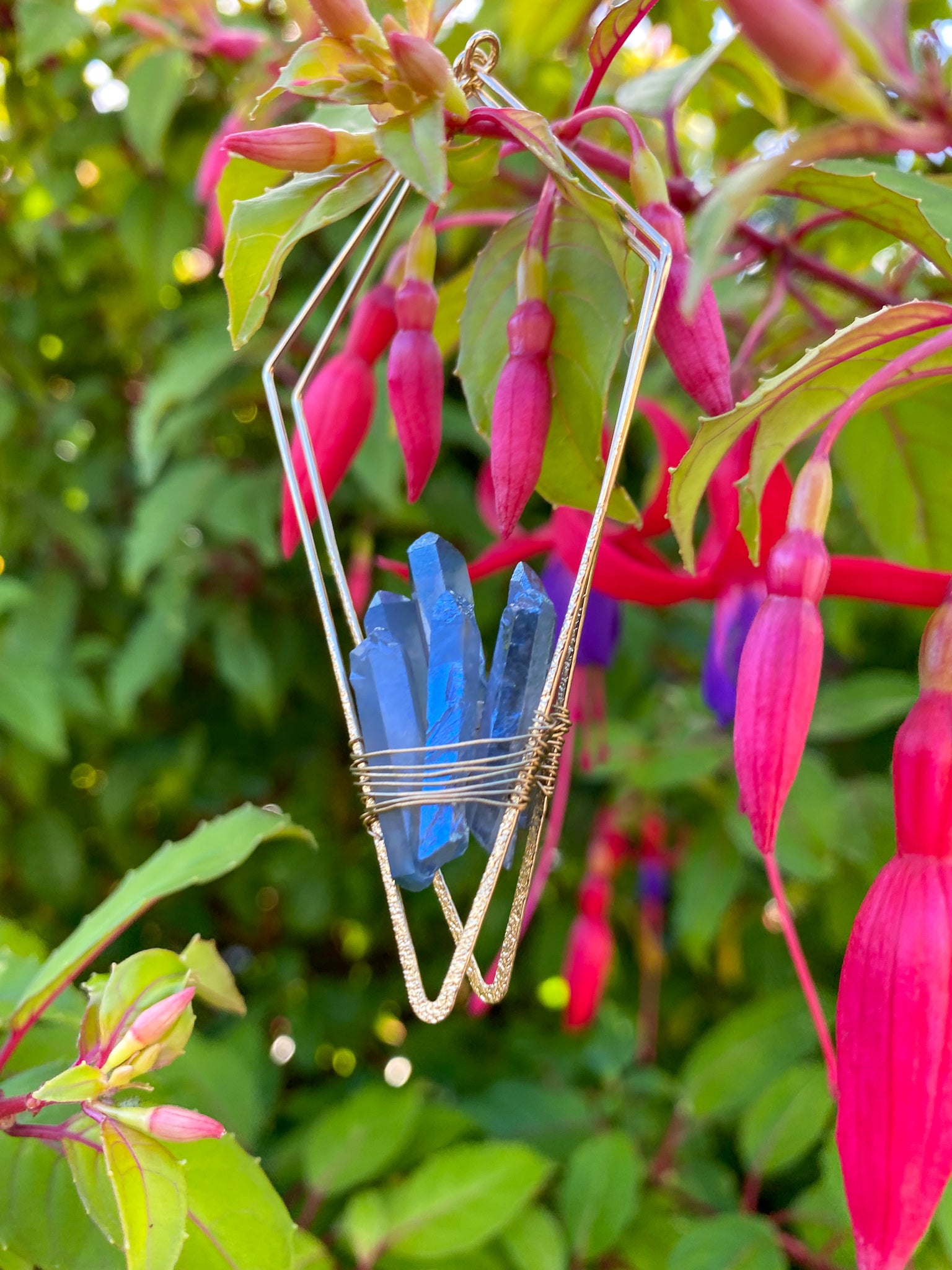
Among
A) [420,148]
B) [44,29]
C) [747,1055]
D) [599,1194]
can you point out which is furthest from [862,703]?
[44,29]

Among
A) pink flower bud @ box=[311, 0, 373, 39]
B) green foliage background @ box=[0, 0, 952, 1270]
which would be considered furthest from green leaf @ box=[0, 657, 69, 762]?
pink flower bud @ box=[311, 0, 373, 39]

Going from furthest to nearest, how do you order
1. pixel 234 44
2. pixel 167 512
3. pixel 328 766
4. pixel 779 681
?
pixel 328 766 < pixel 167 512 < pixel 234 44 < pixel 779 681

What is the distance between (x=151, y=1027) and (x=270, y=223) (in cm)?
25

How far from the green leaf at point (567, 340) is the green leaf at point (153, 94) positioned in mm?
540

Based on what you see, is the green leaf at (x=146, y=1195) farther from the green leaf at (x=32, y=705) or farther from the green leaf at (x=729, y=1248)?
the green leaf at (x=32, y=705)

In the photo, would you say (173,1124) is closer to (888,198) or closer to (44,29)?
(888,198)

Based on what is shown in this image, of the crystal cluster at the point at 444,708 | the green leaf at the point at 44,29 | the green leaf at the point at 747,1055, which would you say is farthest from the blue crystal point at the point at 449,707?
the green leaf at the point at 44,29

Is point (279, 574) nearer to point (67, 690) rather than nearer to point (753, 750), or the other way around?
point (67, 690)

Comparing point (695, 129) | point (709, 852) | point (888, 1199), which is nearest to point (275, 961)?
point (709, 852)

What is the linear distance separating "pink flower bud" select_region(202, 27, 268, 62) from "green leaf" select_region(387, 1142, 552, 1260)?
29.9 inches

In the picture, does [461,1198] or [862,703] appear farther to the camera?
[862,703]

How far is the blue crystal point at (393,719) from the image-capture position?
328 millimetres

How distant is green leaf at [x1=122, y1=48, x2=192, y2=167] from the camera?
33.2 inches

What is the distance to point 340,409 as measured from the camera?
411 millimetres
